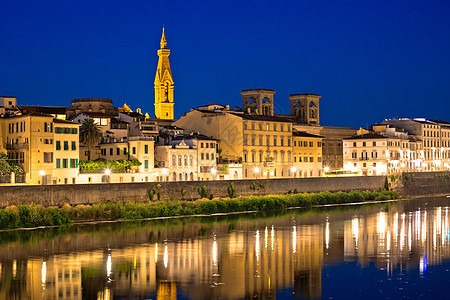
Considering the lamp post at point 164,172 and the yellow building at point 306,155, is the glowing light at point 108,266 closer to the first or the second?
the lamp post at point 164,172

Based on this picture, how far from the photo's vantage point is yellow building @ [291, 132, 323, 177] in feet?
304

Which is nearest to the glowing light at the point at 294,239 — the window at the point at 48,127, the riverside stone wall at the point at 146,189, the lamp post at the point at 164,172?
the riverside stone wall at the point at 146,189

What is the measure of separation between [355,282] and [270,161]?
178ft

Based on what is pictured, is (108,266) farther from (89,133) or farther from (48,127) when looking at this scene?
(89,133)

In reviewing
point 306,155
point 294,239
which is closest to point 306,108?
point 306,155

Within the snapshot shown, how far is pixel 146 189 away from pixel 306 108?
60053mm

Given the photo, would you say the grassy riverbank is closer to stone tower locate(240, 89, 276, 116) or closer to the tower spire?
stone tower locate(240, 89, 276, 116)

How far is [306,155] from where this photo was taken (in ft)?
311

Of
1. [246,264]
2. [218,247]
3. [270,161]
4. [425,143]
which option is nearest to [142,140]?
[270,161]

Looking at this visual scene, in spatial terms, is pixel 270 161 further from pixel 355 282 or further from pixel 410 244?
pixel 355 282

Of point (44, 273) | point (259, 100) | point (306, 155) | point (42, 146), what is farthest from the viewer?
point (259, 100)

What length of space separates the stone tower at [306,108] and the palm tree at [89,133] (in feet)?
168

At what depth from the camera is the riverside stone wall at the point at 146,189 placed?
170 feet

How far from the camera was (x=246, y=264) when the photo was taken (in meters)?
37.8
